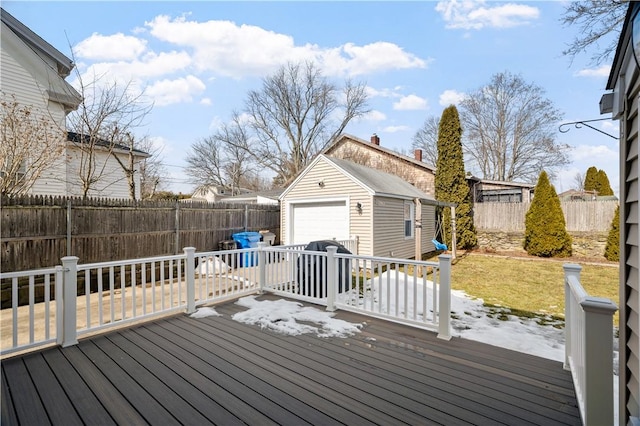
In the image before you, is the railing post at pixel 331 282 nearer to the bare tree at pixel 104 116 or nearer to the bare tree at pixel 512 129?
the bare tree at pixel 104 116

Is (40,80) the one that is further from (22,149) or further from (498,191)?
(498,191)

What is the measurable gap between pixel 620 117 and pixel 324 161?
8088 millimetres

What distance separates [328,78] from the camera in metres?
22.4

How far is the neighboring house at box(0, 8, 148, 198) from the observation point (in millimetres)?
7648

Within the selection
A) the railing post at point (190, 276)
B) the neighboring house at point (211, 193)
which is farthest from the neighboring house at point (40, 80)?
the neighboring house at point (211, 193)

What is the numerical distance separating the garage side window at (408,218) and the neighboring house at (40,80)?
9.08m

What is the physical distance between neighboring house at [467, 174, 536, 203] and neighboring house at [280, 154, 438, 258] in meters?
7.69

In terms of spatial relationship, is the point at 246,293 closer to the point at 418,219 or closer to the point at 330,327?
the point at 330,327

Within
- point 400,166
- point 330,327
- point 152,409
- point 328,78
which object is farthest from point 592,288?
point 328,78

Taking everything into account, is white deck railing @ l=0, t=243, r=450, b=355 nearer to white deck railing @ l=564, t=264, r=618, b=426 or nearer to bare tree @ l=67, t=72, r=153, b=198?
white deck railing @ l=564, t=264, r=618, b=426

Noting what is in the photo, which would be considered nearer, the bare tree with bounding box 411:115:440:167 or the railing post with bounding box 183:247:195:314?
the railing post with bounding box 183:247:195:314

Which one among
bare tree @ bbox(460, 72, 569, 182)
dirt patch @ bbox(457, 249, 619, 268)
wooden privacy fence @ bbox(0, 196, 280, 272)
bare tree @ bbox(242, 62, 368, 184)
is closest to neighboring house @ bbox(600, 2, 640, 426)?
wooden privacy fence @ bbox(0, 196, 280, 272)

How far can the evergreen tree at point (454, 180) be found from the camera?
13.0m

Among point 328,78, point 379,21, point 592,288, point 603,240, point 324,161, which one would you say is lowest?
point 592,288
